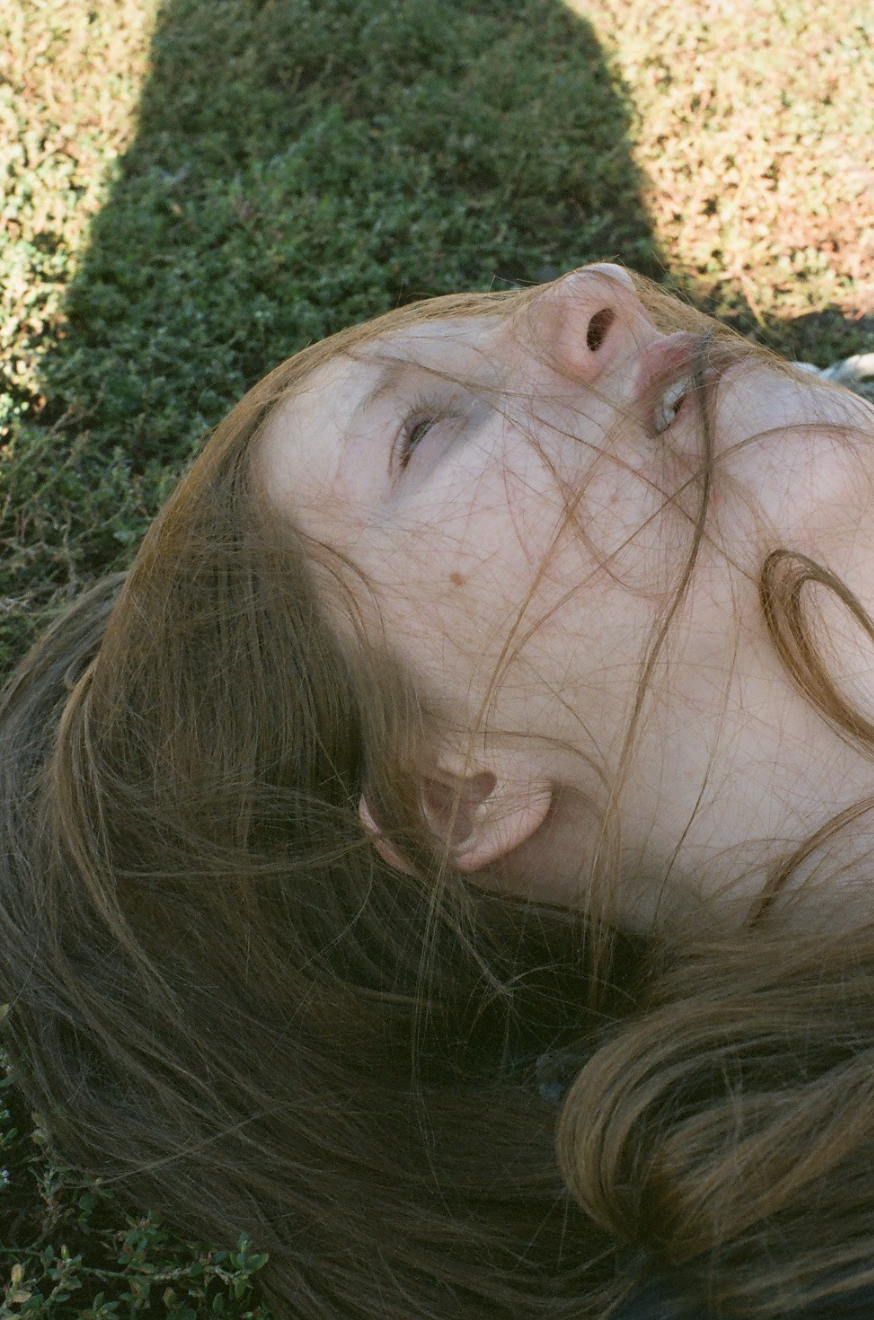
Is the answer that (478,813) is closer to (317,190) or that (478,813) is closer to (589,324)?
(589,324)

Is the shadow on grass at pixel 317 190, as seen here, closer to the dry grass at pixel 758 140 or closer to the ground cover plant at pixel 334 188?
the ground cover plant at pixel 334 188

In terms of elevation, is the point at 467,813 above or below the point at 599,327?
below

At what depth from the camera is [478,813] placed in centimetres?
186

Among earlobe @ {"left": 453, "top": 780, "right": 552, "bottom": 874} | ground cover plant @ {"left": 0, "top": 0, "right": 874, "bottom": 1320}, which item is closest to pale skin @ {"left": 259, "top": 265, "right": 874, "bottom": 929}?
earlobe @ {"left": 453, "top": 780, "right": 552, "bottom": 874}

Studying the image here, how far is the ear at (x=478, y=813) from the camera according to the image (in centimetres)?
183

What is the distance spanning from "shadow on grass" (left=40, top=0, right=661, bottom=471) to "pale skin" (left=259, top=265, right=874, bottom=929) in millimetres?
1138

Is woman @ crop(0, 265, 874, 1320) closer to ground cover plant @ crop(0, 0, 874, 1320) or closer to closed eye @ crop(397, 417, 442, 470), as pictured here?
closed eye @ crop(397, 417, 442, 470)

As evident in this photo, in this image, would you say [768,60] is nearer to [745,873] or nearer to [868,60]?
[868,60]

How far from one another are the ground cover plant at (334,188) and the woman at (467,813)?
32.6 inches

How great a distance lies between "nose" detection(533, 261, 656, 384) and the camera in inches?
72.4

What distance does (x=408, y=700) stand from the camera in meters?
1.83

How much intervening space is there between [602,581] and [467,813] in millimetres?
433

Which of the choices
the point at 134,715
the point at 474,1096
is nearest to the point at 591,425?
the point at 134,715

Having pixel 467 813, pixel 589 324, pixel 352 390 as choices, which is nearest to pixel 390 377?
pixel 352 390
